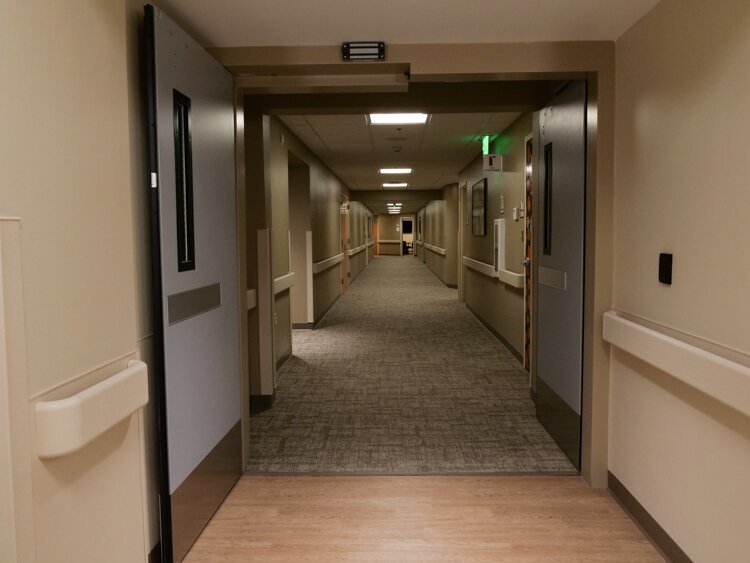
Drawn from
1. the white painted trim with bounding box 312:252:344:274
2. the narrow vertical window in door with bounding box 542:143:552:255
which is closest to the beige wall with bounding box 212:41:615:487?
the narrow vertical window in door with bounding box 542:143:552:255

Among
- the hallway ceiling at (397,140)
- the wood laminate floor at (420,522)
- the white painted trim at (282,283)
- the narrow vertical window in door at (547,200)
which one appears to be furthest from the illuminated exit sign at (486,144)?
the wood laminate floor at (420,522)

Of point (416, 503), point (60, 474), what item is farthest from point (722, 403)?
point (60, 474)

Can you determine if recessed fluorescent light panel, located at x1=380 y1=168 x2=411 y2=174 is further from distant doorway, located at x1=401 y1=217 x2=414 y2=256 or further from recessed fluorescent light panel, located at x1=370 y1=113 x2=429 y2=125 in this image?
distant doorway, located at x1=401 y1=217 x2=414 y2=256

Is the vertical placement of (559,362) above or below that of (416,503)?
above

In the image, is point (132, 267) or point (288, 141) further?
point (288, 141)

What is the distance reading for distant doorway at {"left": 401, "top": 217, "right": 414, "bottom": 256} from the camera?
34.8 meters

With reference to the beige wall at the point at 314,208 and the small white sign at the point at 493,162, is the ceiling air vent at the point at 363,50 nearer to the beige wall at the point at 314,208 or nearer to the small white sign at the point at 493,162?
the beige wall at the point at 314,208

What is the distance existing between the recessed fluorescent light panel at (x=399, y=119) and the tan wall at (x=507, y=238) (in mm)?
985

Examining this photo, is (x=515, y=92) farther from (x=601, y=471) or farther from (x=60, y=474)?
(x=60, y=474)

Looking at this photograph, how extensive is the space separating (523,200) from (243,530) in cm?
386

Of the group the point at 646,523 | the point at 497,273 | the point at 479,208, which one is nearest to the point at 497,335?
the point at 497,273

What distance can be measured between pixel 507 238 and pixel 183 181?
4512 millimetres

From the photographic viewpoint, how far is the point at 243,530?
255 cm

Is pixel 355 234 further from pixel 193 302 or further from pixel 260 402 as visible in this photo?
pixel 193 302
